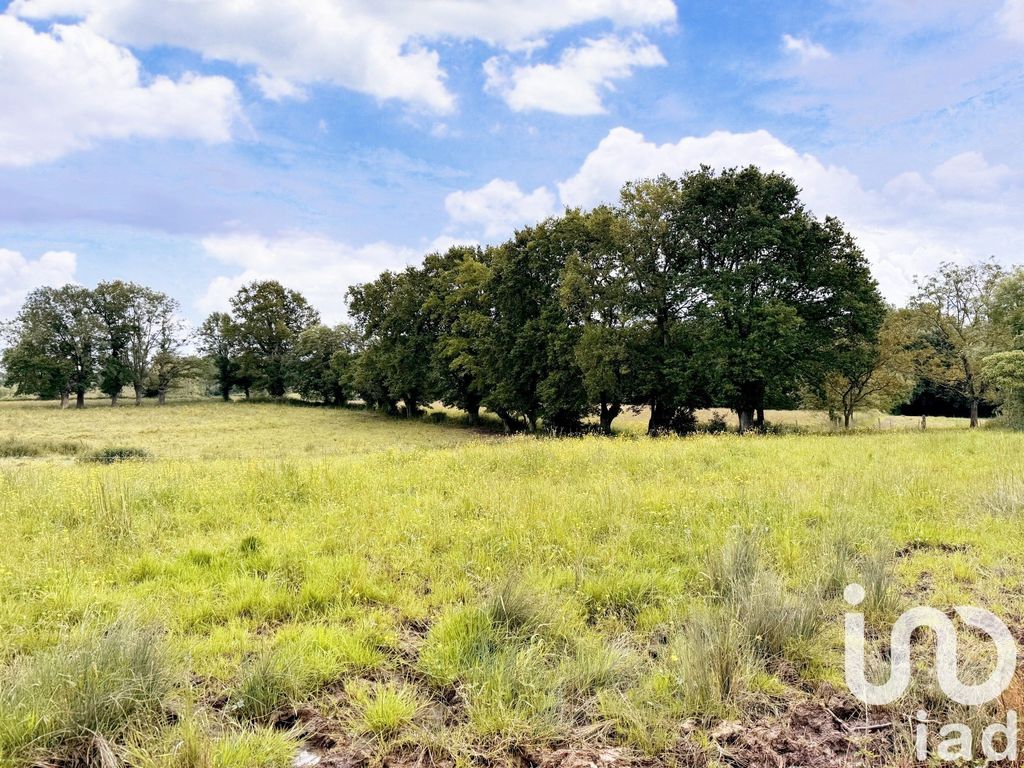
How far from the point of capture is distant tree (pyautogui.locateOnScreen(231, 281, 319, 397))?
70000mm

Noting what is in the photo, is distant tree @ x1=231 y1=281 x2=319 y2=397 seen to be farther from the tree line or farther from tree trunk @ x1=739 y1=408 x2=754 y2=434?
tree trunk @ x1=739 y1=408 x2=754 y2=434

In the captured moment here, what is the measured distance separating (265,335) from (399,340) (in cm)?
2972

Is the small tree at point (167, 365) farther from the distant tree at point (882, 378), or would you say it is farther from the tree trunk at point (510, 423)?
the distant tree at point (882, 378)

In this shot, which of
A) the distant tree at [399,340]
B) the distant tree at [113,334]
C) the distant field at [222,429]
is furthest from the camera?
the distant tree at [113,334]

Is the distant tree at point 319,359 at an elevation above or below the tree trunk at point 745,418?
above

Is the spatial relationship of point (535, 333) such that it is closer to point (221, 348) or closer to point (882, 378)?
point (882, 378)

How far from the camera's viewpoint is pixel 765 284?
2916 cm

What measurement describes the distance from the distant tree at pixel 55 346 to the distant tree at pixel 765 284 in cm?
6763

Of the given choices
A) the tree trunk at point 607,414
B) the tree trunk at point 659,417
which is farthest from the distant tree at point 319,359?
the tree trunk at point 659,417

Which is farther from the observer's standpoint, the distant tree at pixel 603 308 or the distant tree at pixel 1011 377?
the distant tree at pixel 603 308

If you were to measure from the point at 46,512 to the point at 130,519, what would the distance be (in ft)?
Result: 4.57

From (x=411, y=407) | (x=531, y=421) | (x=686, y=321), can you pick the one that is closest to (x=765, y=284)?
(x=686, y=321)

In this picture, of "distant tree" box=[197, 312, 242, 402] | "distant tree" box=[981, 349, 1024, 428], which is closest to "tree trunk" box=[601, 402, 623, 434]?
"distant tree" box=[981, 349, 1024, 428]

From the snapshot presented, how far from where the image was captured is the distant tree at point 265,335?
7000 centimetres
